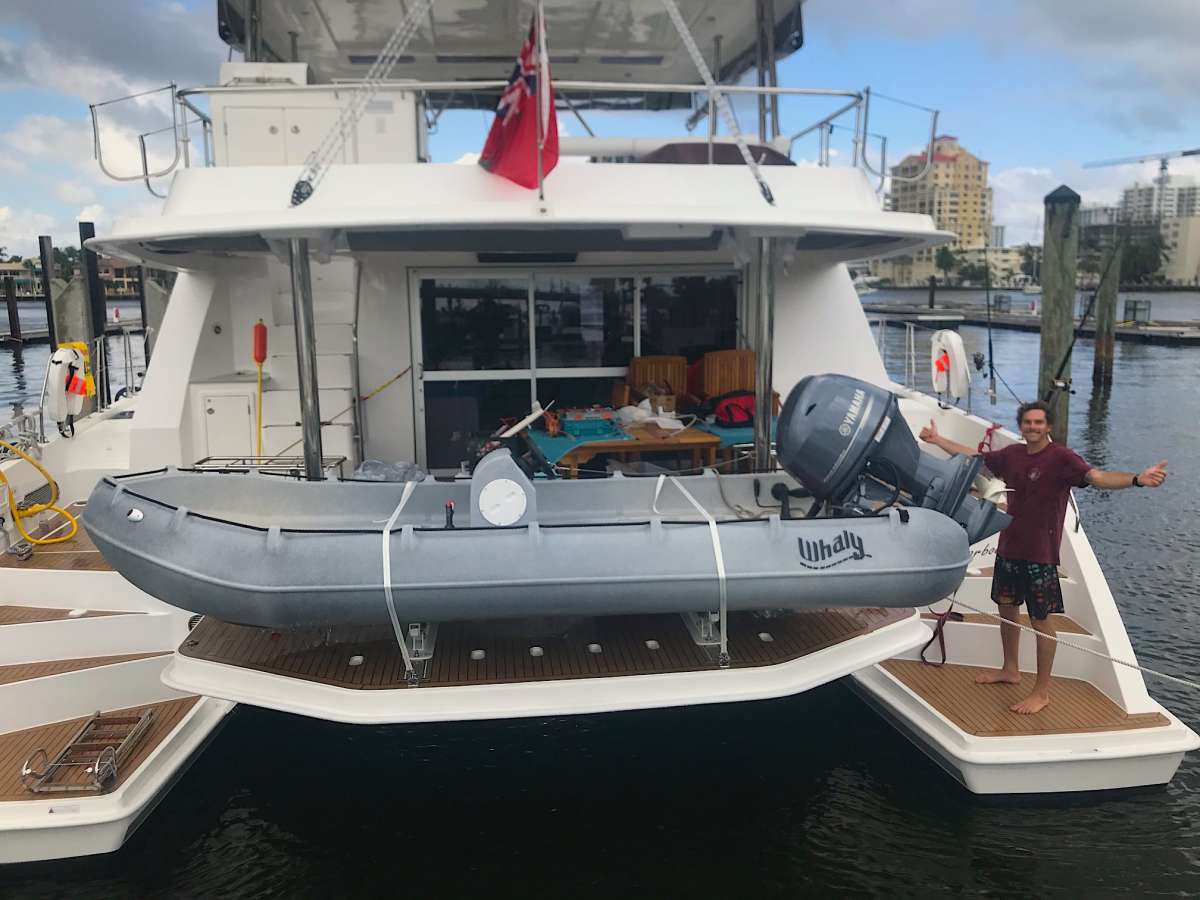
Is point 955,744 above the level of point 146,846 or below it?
above

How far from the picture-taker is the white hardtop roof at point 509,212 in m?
4.54

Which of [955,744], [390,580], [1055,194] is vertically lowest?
[955,744]

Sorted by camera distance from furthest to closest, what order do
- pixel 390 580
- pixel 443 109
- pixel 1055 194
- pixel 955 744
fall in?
pixel 1055 194 → pixel 443 109 → pixel 955 744 → pixel 390 580

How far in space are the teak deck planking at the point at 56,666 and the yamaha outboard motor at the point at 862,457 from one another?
11.7 ft

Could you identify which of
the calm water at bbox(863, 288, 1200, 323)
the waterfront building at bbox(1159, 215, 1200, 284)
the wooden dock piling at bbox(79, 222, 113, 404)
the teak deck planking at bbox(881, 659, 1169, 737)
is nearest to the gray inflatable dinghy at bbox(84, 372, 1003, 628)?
the teak deck planking at bbox(881, 659, 1169, 737)

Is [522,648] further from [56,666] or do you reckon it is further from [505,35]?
[505,35]

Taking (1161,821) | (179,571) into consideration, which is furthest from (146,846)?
(1161,821)

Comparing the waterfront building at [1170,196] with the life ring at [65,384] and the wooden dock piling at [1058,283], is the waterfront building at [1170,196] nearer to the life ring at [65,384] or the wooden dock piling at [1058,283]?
the wooden dock piling at [1058,283]

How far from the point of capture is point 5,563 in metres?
5.49

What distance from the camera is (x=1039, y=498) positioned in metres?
4.45

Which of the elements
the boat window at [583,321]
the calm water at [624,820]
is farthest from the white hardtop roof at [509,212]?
the calm water at [624,820]

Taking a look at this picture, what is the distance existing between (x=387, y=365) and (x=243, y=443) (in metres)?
1.33

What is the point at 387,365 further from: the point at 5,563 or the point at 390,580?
the point at 390,580

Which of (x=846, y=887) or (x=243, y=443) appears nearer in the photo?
(x=846, y=887)
